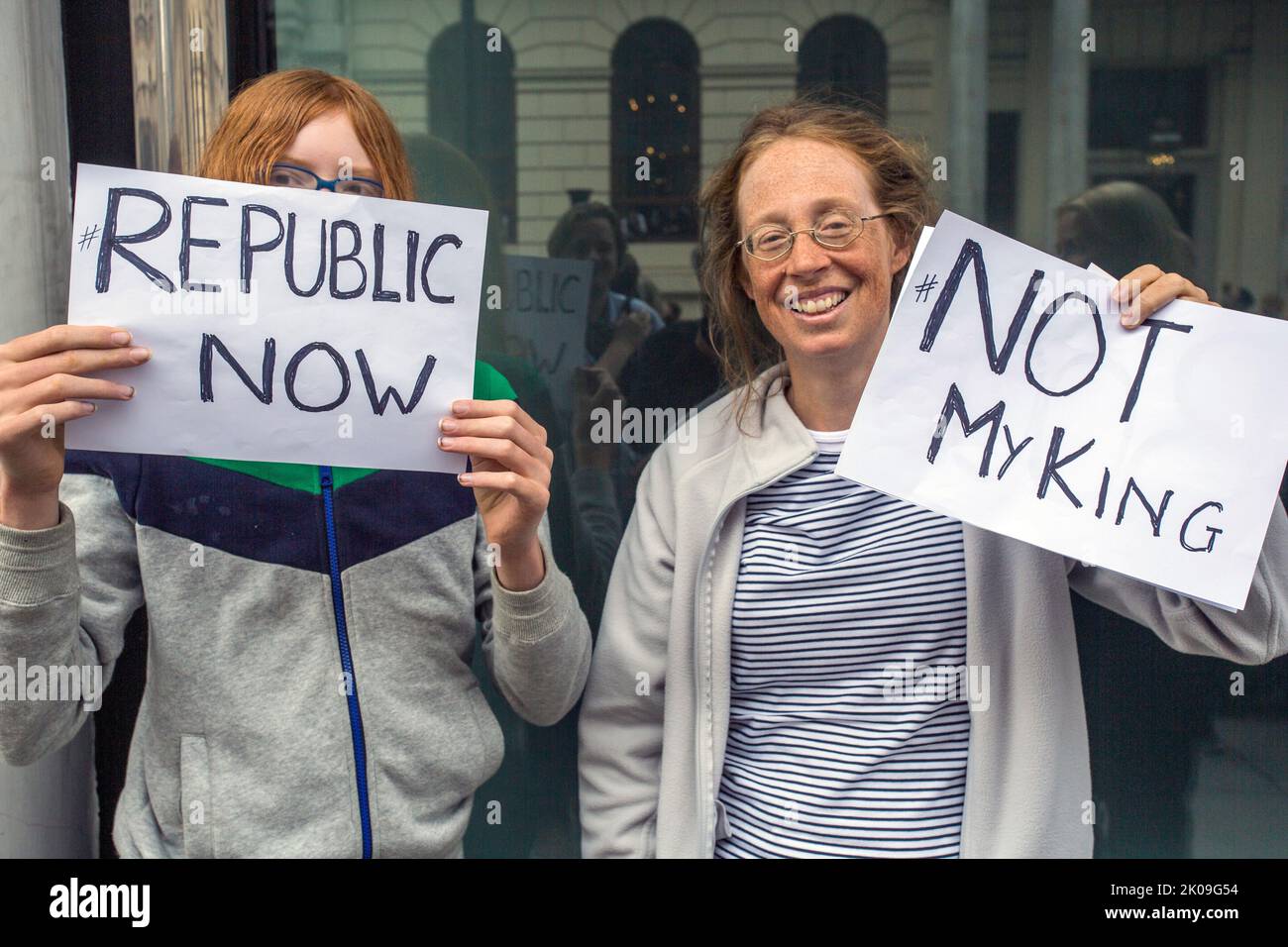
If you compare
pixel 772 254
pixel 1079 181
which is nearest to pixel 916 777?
pixel 772 254

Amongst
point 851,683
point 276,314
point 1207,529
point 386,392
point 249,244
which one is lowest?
point 851,683

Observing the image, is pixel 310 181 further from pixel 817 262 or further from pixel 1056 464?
pixel 1056 464

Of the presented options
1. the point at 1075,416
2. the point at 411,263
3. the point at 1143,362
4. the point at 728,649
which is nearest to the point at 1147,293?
the point at 1143,362

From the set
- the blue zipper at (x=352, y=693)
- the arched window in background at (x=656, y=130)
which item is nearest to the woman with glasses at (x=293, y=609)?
the blue zipper at (x=352, y=693)

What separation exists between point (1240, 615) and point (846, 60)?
1.55 meters

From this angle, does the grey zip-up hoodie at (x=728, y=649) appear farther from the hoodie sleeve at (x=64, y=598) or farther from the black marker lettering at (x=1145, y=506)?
the hoodie sleeve at (x=64, y=598)

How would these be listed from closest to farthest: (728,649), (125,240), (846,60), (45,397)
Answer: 1. (45,397)
2. (125,240)
3. (728,649)
4. (846,60)

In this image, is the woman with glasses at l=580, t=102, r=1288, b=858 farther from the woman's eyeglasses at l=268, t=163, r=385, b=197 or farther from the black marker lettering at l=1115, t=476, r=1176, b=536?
the woman's eyeglasses at l=268, t=163, r=385, b=197

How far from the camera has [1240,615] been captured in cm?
176

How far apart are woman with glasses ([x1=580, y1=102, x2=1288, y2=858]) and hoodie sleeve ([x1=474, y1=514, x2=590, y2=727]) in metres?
0.19

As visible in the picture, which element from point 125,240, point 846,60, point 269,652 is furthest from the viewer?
point 846,60

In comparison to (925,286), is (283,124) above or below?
above

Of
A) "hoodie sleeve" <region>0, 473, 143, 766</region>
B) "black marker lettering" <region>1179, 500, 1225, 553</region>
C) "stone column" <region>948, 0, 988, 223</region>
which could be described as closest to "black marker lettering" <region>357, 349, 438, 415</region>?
"hoodie sleeve" <region>0, 473, 143, 766</region>

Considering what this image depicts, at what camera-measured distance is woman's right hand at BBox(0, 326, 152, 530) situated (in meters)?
1.56
